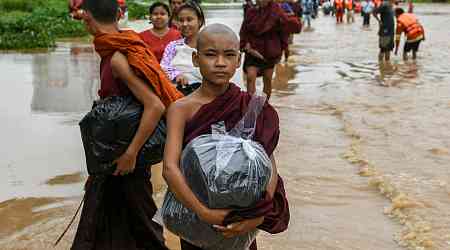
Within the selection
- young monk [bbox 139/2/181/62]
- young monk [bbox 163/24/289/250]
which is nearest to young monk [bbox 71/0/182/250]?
young monk [bbox 163/24/289/250]

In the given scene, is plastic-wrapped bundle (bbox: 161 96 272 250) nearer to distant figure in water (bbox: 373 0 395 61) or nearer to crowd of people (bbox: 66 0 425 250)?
crowd of people (bbox: 66 0 425 250)

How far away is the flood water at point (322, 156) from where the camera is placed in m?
4.68

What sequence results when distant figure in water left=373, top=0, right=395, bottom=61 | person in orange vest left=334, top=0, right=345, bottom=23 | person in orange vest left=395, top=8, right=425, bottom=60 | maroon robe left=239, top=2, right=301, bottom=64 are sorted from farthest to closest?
person in orange vest left=334, top=0, right=345, bottom=23 → person in orange vest left=395, top=8, right=425, bottom=60 → distant figure in water left=373, top=0, right=395, bottom=61 → maroon robe left=239, top=2, right=301, bottom=64

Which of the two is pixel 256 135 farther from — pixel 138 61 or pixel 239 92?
pixel 138 61

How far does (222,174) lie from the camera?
249 centimetres

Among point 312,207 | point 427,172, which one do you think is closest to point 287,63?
point 427,172

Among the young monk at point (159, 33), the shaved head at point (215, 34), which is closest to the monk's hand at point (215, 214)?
the shaved head at point (215, 34)

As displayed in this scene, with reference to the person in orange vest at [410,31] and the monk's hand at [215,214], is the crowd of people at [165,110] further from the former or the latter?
the person in orange vest at [410,31]

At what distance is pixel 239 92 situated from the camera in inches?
110

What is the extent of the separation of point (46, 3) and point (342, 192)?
26.5 m

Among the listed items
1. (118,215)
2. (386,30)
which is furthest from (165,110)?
(386,30)

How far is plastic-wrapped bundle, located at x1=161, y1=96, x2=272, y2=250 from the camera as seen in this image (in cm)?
250

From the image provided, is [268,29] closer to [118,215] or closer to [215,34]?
[118,215]

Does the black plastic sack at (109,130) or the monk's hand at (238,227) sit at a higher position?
the black plastic sack at (109,130)
